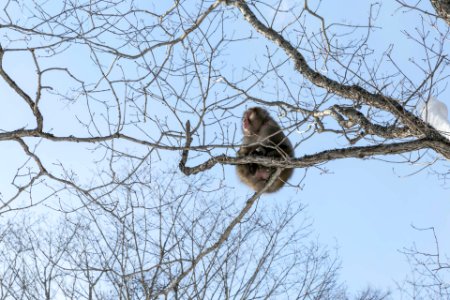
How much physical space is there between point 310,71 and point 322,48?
56 centimetres

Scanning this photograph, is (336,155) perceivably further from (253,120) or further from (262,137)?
(253,120)

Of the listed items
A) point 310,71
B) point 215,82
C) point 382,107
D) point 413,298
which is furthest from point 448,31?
point 413,298

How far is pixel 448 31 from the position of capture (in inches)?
187

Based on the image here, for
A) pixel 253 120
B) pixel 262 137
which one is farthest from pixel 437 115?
pixel 253 120

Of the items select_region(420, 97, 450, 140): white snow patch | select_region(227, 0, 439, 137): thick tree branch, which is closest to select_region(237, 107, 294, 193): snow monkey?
select_region(227, 0, 439, 137): thick tree branch

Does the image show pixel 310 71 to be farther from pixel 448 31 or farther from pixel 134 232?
pixel 134 232

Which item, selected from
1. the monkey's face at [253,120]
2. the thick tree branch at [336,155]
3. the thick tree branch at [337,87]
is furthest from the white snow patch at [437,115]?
the monkey's face at [253,120]

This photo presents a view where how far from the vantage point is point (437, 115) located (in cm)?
500

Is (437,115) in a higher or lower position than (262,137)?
lower

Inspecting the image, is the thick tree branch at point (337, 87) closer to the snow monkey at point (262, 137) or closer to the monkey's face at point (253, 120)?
the snow monkey at point (262, 137)

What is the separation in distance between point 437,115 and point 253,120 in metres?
2.48

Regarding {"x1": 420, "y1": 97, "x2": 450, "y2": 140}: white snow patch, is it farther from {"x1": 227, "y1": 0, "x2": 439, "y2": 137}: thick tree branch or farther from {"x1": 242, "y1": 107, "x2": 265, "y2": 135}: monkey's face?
{"x1": 242, "y1": 107, "x2": 265, "y2": 135}: monkey's face

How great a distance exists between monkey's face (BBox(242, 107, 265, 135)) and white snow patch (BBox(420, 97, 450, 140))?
86.9 inches

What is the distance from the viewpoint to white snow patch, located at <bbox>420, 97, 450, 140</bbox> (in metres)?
4.96
